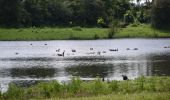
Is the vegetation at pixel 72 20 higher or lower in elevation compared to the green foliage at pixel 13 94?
lower

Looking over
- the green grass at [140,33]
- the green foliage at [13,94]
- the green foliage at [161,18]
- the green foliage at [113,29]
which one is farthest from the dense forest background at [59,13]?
the green foliage at [13,94]

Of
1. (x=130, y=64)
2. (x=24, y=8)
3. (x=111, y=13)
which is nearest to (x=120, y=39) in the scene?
(x=111, y=13)

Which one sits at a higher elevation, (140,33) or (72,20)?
(72,20)

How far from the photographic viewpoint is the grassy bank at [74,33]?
135125mm

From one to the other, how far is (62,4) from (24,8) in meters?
16.4

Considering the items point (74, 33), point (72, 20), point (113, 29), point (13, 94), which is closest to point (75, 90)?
point (13, 94)

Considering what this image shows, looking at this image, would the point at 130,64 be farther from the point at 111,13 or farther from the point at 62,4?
the point at 62,4

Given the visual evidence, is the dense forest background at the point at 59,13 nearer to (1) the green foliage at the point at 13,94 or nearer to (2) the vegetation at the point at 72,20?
(2) the vegetation at the point at 72,20

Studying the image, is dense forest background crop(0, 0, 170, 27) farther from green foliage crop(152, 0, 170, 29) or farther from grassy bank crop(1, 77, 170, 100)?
grassy bank crop(1, 77, 170, 100)

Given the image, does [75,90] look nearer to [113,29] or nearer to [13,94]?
[13,94]

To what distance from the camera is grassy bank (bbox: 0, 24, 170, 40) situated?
5320 inches

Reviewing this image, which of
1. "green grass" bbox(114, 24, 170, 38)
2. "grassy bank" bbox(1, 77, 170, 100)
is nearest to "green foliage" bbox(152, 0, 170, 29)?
"green grass" bbox(114, 24, 170, 38)

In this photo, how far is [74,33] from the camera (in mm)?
135875

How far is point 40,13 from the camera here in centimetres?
16338
